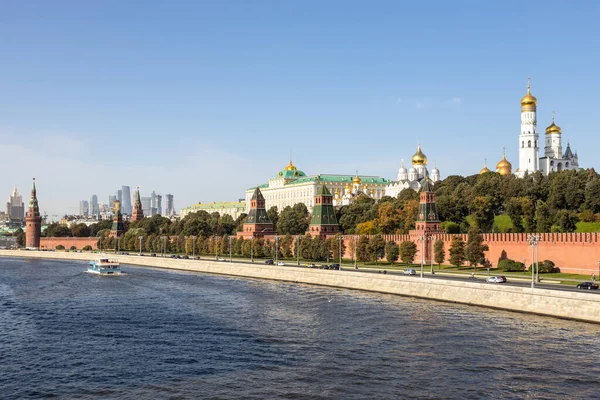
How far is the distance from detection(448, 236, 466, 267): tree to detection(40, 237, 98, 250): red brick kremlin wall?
329 feet

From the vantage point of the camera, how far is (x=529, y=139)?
130750 mm

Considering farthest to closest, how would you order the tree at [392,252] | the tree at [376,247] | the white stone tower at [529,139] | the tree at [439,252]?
the white stone tower at [529,139] < the tree at [376,247] < the tree at [392,252] < the tree at [439,252]

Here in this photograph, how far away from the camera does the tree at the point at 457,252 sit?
7194 centimetres

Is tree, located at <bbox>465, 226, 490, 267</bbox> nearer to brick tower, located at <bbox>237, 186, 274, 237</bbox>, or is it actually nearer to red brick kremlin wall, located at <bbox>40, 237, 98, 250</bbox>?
brick tower, located at <bbox>237, 186, 274, 237</bbox>

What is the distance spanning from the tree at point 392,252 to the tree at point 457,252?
8131 millimetres

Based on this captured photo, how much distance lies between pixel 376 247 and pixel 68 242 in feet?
333

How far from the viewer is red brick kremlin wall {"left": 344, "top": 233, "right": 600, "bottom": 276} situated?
6141 cm

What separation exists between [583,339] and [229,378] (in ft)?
61.6

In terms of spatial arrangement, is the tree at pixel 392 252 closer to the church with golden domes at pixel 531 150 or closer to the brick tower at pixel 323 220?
the brick tower at pixel 323 220

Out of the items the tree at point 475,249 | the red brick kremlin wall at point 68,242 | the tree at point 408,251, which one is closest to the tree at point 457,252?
the tree at point 475,249

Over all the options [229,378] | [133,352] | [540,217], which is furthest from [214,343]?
[540,217]

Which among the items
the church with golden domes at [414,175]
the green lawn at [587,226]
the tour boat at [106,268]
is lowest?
the tour boat at [106,268]

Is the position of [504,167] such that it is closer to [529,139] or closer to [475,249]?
[529,139]

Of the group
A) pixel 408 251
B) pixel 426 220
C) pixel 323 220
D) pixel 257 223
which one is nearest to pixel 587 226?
pixel 426 220
